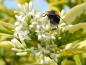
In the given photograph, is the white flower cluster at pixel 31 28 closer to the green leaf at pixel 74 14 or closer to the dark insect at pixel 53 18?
the dark insect at pixel 53 18

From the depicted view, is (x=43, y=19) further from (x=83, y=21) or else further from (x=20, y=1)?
(x=20, y=1)

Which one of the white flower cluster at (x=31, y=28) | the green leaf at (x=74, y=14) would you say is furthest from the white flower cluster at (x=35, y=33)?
the green leaf at (x=74, y=14)

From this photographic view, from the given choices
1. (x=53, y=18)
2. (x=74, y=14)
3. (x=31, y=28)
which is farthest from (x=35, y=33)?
(x=74, y=14)

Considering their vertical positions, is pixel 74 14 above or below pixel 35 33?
above

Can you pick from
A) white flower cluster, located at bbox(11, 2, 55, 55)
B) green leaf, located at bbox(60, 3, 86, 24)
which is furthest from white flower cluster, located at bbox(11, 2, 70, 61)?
green leaf, located at bbox(60, 3, 86, 24)

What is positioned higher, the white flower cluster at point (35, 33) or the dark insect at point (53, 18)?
the dark insect at point (53, 18)

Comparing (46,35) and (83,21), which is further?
(83,21)

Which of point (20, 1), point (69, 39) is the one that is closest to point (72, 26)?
point (69, 39)

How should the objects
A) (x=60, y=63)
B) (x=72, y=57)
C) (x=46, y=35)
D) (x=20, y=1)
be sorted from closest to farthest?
(x=46, y=35)
(x=60, y=63)
(x=72, y=57)
(x=20, y=1)

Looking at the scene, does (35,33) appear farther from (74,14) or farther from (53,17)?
(74,14)

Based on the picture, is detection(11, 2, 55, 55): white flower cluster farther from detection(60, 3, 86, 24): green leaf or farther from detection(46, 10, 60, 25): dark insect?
detection(60, 3, 86, 24): green leaf

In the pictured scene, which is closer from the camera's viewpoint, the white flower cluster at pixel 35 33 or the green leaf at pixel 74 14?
the white flower cluster at pixel 35 33
